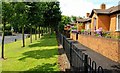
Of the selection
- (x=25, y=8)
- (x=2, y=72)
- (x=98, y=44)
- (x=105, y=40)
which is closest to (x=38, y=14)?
(x=25, y=8)

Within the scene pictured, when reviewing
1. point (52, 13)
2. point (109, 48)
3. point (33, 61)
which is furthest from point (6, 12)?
point (52, 13)

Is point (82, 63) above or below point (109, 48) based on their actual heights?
above

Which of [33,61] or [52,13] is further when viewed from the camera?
[52,13]

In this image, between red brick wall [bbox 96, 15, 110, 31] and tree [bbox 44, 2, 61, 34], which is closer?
red brick wall [bbox 96, 15, 110, 31]

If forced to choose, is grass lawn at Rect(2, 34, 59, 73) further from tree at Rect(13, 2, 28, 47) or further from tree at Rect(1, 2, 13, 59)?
tree at Rect(13, 2, 28, 47)

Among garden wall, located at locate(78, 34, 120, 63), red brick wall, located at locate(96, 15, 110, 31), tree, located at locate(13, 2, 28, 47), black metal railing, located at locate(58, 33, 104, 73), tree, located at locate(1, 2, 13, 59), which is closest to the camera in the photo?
black metal railing, located at locate(58, 33, 104, 73)

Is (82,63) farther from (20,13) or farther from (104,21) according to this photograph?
(104,21)

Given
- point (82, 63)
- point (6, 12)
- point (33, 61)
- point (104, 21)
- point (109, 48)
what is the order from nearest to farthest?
point (82, 63) < point (109, 48) < point (33, 61) < point (6, 12) < point (104, 21)

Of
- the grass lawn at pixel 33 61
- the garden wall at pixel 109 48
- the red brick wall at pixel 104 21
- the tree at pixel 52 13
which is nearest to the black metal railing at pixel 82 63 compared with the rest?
the grass lawn at pixel 33 61

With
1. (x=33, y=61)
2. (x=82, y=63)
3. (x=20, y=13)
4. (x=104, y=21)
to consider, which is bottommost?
(x=33, y=61)

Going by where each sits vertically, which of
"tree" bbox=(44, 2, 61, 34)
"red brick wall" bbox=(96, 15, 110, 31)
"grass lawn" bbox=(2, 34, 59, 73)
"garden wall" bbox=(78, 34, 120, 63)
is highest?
"tree" bbox=(44, 2, 61, 34)

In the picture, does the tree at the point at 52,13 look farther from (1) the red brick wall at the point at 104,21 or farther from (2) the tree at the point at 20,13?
(2) the tree at the point at 20,13

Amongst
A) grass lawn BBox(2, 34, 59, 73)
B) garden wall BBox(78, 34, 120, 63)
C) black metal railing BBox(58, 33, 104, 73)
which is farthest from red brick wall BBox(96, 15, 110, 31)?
black metal railing BBox(58, 33, 104, 73)

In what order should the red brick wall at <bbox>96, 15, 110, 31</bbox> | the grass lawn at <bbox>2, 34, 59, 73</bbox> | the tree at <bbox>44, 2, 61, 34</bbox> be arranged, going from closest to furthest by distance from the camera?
the grass lawn at <bbox>2, 34, 59, 73</bbox> → the red brick wall at <bbox>96, 15, 110, 31</bbox> → the tree at <bbox>44, 2, 61, 34</bbox>
